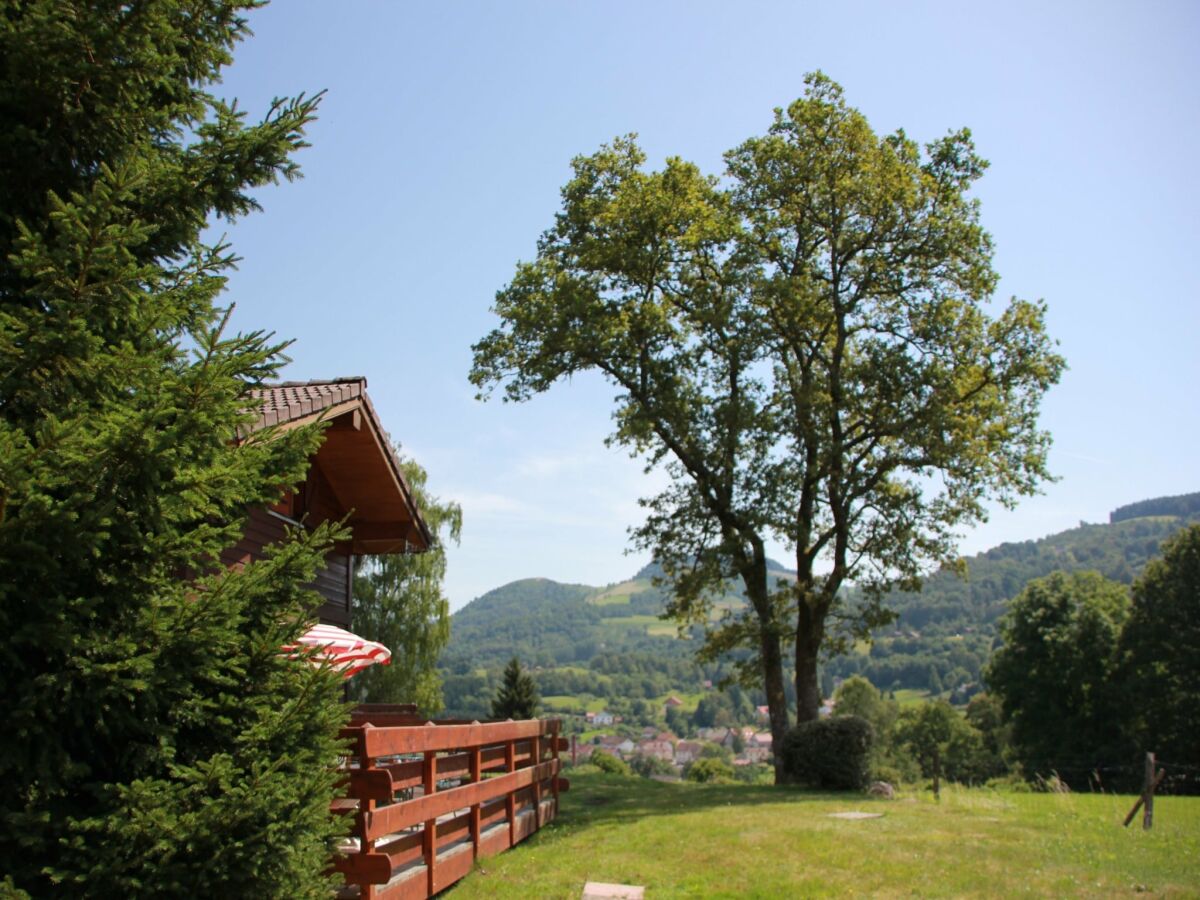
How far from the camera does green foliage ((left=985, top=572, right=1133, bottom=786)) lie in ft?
128

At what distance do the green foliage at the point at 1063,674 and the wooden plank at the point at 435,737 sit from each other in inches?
1344

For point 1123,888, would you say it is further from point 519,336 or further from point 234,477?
point 519,336

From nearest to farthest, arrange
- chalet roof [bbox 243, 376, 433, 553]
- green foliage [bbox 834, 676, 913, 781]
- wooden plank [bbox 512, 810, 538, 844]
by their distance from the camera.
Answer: chalet roof [bbox 243, 376, 433, 553], wooden plank [bbox 512, 810, 538, 844], green foliage [bbox 834, 676, 913, 781]

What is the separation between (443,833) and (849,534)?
53.0 feet

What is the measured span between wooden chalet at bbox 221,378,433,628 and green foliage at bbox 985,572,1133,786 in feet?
111

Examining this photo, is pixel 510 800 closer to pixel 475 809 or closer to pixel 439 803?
pixel 475 809

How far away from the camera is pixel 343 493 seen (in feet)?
38.5

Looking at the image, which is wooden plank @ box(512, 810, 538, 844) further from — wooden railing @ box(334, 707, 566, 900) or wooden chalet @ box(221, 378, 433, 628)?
wooden chalet @ box(221, 378, 433, 628)

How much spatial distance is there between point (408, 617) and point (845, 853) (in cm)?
2386

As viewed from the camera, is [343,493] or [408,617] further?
[408,617]

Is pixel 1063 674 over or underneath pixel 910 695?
over

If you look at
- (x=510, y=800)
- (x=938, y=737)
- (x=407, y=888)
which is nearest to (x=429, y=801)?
(x=407, y=888)

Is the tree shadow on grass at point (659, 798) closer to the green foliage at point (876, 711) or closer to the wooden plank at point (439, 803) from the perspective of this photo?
the wooden plank at point (439, 803)

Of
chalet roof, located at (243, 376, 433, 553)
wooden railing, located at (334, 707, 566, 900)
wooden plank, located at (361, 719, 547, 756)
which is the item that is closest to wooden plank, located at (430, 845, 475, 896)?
wooden railing, located at (334, 707, 566, 900)
